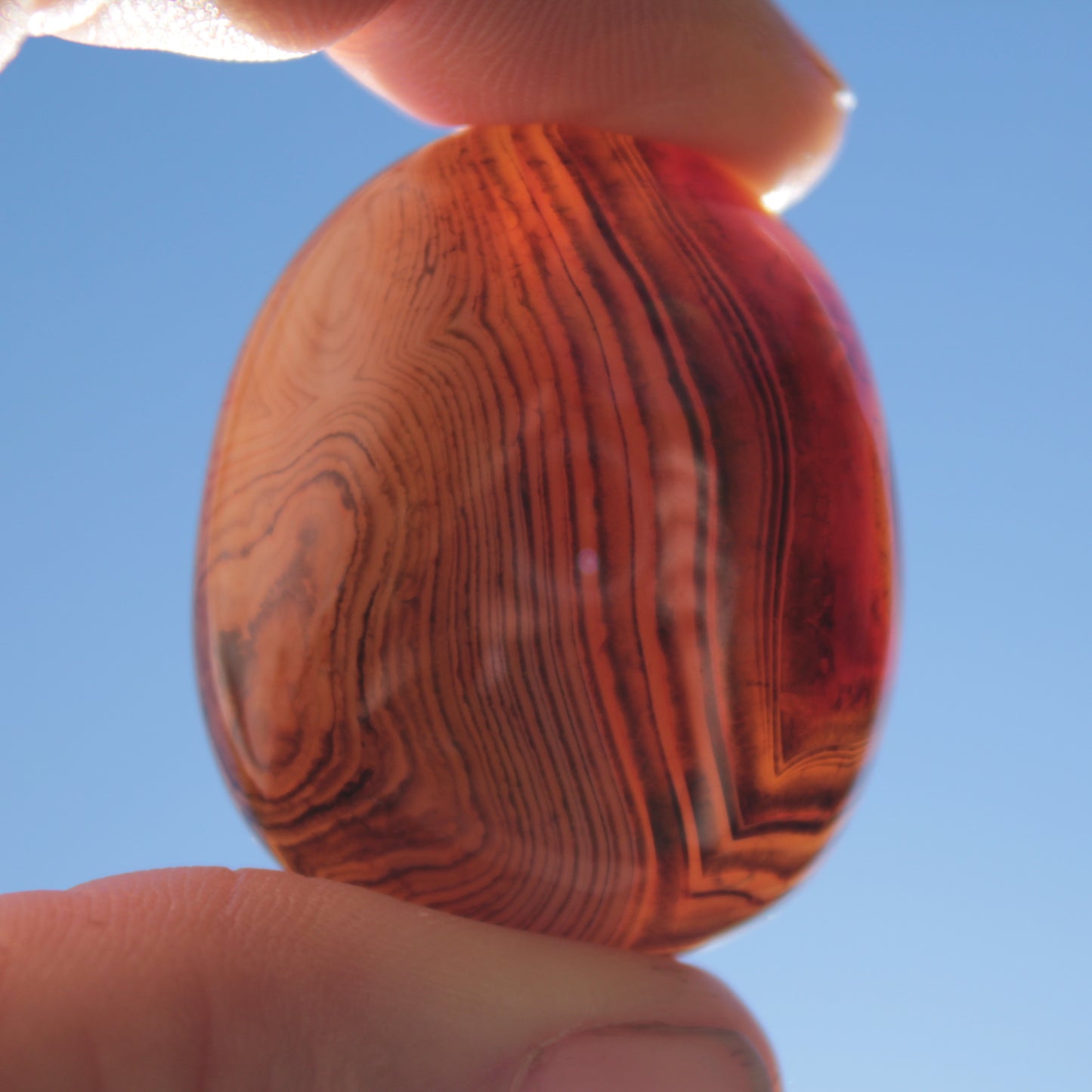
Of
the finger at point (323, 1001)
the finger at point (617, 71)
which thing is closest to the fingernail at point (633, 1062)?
the finger at point (323, 1001)

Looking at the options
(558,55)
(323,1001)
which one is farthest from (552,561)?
(558,55)

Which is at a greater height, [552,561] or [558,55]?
[558,55]

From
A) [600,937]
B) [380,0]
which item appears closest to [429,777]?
[600,937]

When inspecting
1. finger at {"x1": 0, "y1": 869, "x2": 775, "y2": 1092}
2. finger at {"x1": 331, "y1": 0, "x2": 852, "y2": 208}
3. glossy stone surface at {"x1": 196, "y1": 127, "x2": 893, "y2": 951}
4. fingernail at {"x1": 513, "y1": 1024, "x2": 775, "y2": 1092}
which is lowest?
fingernail at {"x1": 513, "y1": 1024, "x2": 775, "y2": 1092}

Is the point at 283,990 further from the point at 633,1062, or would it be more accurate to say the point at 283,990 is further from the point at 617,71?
the point at 617,71

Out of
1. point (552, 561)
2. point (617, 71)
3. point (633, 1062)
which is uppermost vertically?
point (617, 71)

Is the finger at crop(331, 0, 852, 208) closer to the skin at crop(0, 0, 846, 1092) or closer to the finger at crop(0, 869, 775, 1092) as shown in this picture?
the skin at crop(0, 0, 846, 1092)

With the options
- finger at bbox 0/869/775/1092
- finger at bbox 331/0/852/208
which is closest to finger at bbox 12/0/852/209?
finger at bbox 331/0/852/208

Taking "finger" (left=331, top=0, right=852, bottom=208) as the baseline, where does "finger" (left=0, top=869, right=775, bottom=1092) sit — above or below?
below
